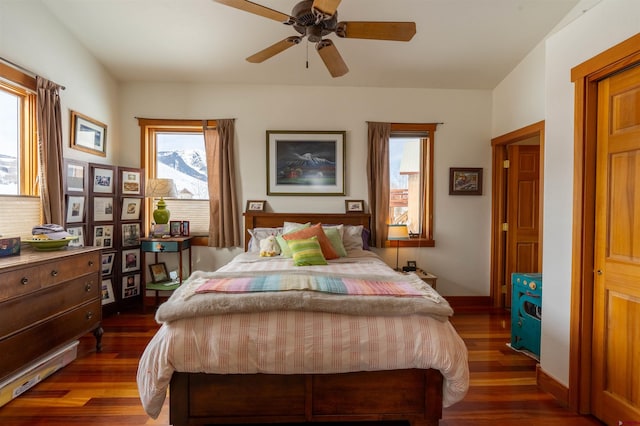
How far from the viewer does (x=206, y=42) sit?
324 cm

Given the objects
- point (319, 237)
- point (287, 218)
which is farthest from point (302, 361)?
point (287, 218)

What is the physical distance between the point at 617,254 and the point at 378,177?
8.01ft

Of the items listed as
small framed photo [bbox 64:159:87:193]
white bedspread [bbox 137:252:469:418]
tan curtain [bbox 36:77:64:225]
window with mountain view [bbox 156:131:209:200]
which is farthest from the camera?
window with mountain view [bbox 156:131:209:200]

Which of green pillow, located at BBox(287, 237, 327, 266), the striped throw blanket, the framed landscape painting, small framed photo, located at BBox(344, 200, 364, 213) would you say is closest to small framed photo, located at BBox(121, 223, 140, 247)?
the framed landscape painting

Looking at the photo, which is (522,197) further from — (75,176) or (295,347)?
(75,176)

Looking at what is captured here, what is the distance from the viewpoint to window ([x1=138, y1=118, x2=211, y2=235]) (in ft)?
13.3

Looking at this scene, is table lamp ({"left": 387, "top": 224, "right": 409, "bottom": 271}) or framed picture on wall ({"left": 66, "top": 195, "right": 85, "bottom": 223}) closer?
framed picture on wall ({"left": 66, "top": 195, "right": 85, "bottom": 223})

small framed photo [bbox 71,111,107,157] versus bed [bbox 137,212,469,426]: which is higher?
small framed photo [bbox 71,111,107,157]

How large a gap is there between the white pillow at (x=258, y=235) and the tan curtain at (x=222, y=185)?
0.39 metres

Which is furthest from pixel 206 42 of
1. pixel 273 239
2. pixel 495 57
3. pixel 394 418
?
pixel 394 418

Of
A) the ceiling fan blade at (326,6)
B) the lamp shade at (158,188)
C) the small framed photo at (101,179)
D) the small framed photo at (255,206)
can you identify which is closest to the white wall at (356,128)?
the small framed photo at (255,206)

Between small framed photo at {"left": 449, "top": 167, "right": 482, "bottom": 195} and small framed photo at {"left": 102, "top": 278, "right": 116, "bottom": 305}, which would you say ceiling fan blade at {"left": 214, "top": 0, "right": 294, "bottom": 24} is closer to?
small framed photo at {"left": 449, "top": 167, "right": 482, "bottom": 195}

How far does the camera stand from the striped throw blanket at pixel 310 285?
5.85 feet

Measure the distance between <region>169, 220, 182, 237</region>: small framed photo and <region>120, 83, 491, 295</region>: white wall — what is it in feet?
1.29
